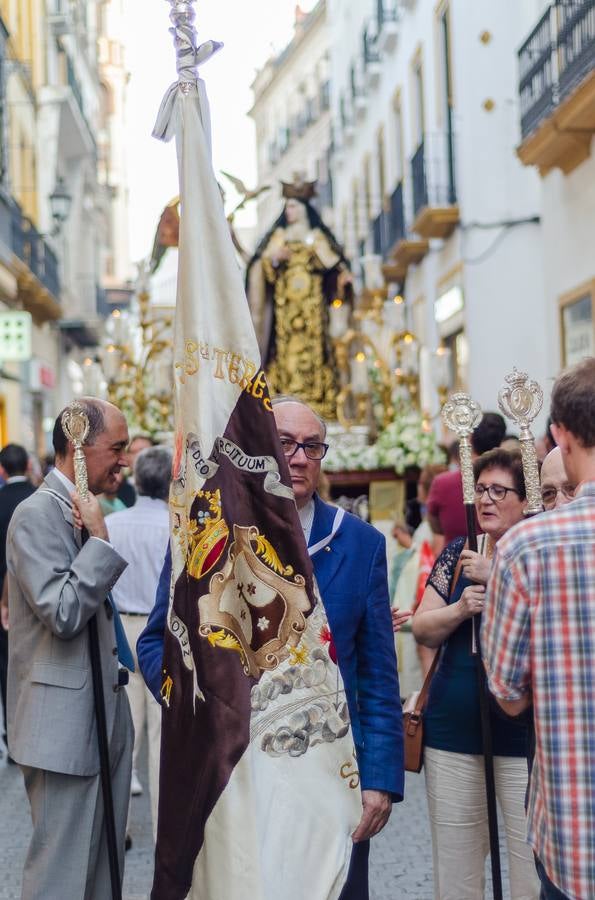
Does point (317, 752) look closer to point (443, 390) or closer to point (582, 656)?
point (582, 656)

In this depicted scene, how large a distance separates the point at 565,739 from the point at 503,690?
0.16 m

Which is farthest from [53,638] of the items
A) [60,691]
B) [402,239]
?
[402,239]

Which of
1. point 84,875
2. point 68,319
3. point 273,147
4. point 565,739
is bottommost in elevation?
point 84,875

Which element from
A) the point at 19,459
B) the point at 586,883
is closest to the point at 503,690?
the point at 586,883

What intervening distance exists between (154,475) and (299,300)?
971cm

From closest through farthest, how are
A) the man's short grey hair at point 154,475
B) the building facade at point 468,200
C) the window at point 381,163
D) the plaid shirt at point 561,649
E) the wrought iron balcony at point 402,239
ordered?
the plaid shirt at point 561,649
the man's short grey hair at point 154,475
the building facade at point 468,200
the wrought iron balcony at point 402,239
the window at point 381,163

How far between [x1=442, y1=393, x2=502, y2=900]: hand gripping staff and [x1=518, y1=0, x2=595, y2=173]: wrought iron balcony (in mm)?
8681

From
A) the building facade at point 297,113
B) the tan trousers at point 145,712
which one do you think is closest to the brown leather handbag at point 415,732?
the tan trousers at point 145,712

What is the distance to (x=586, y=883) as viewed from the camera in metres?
2.81

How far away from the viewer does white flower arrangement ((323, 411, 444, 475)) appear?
40.9 ft

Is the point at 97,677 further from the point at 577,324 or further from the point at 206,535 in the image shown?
the point at 577,324

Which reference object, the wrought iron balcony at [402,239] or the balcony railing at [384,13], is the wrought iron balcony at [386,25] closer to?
the balcony railing at [384,13]

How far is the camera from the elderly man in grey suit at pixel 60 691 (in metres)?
4.24

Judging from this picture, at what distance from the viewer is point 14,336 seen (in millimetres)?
20984
